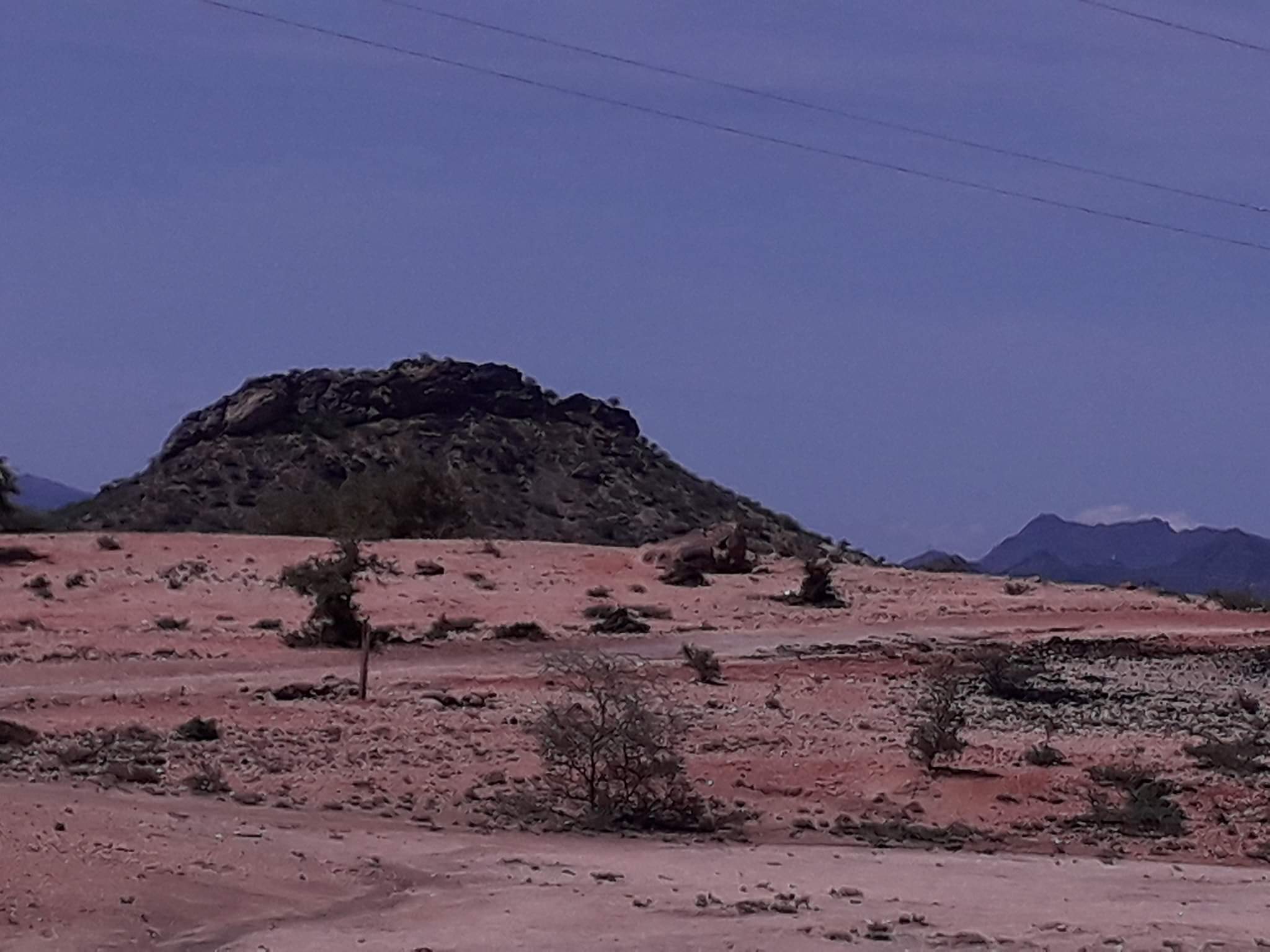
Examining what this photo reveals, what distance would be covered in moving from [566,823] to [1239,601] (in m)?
39.1

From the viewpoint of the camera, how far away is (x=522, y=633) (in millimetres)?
39406

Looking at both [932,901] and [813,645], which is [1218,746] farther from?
[813,645]

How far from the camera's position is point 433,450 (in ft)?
309

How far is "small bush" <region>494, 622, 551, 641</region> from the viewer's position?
3912 centimetres

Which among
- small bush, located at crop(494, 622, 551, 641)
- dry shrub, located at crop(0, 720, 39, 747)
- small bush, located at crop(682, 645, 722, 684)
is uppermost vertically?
small bush, located at crop(494, 622, 551, 641)

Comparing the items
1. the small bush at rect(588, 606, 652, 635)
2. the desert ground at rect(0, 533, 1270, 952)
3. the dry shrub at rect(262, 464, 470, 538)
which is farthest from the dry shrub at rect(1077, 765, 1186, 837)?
the dry shrub at rect(262, 464, 470, 538)

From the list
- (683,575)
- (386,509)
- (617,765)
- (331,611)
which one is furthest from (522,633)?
(386,509)

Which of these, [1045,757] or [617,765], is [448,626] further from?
[617,765]

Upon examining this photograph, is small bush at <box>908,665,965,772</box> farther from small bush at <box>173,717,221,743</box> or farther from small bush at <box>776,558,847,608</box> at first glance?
small bush at <box>776,558,847,608</box>

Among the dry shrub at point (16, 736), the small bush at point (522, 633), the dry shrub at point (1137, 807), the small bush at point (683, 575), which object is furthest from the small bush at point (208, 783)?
the small bush at point (683, 575)

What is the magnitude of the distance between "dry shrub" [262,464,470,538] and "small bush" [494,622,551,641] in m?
20.8

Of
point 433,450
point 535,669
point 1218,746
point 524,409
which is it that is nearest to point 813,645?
point 535,669

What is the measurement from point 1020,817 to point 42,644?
20306 mm

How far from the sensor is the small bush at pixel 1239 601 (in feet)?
180
